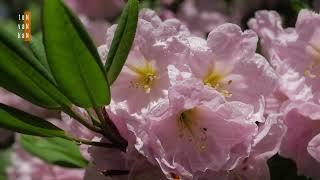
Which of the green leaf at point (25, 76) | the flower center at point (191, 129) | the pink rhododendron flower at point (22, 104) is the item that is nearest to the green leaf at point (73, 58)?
the green leaf at point (25, 76)

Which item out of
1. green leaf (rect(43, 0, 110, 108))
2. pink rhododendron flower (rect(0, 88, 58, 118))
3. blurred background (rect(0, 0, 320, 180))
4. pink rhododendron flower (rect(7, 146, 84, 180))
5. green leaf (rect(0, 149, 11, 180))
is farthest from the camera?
green leaf (rect(0, 149, 11, 180))

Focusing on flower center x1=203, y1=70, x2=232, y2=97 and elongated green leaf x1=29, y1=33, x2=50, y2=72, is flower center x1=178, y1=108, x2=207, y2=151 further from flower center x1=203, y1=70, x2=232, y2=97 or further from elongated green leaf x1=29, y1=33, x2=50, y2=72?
elongated green leaf x1=29, y1=33, x2=50, y2=72

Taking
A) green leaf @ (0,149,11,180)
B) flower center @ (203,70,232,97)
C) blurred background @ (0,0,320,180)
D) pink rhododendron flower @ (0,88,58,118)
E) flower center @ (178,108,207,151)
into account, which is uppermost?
flower center @ (203,70,232,97)

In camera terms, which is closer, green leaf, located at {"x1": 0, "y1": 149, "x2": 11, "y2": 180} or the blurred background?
the blurred background

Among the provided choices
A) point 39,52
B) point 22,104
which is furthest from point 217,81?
point 22,104

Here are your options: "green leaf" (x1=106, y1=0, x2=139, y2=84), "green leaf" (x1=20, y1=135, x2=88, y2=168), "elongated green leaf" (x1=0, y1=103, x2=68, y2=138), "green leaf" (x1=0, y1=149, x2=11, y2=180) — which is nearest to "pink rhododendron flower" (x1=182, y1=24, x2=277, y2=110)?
"green leaf" (x1=106, y1=0, x2=139, y2=84)

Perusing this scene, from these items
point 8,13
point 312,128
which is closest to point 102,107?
point 312,128

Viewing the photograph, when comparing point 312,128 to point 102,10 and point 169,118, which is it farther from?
point 102,10
